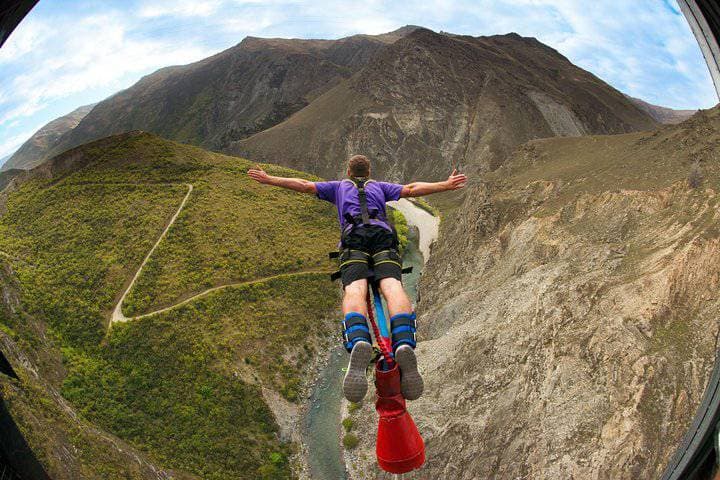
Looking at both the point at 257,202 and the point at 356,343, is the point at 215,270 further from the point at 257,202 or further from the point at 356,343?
the point at 356,343

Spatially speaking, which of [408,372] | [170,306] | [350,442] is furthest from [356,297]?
[170,306]

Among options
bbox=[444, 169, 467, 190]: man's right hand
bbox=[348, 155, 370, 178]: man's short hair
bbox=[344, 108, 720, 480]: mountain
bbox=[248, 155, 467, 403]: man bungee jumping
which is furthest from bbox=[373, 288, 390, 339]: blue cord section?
bbox=[344, 108, 720, 480]: mountain

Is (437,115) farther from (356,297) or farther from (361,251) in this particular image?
(356,297)

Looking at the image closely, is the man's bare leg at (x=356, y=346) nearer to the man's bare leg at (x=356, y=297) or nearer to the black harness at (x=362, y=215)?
the man's bare leg at (x=356, y=297)

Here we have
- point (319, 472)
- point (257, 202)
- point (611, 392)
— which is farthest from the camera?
point (257, 202)

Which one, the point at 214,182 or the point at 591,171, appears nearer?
the point at 591,171

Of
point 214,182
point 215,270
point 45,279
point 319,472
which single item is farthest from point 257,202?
point 319,472

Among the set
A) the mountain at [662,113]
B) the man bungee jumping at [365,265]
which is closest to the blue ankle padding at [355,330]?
the man bungee jumping at [365,265]

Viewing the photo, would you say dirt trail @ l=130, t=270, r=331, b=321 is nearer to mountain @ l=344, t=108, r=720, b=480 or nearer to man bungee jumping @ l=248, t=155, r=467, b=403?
mountain @ l=344, t=108, r=720, b=480
